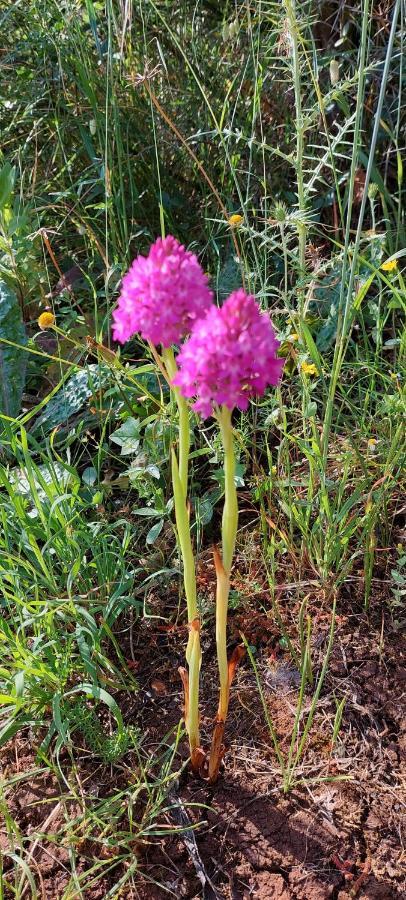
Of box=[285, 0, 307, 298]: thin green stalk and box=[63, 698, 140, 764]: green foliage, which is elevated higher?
box=[285, 0, 307, 298]: thin green stalk

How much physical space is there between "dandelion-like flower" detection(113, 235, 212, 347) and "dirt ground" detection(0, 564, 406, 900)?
85cm

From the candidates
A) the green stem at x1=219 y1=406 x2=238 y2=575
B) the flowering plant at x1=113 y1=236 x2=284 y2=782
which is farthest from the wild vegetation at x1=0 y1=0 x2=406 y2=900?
the flowering plant at x1=113 y1=236 x2=284 y2=782

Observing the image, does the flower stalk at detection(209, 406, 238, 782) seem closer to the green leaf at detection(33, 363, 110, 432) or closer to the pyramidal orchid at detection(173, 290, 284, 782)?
the pyramidal orchid at detection(173, 290, 284, 782)

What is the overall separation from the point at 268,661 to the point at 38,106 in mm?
1943

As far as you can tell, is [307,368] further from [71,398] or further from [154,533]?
[71,398]

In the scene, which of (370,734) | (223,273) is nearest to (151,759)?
(370,734)

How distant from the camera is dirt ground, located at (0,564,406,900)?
1.33m

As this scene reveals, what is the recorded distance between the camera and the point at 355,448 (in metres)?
1.68

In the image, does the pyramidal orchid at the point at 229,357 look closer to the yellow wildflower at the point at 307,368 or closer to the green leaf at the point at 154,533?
the yellow wildflower at the point at 307,368

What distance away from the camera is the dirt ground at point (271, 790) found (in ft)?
4.35

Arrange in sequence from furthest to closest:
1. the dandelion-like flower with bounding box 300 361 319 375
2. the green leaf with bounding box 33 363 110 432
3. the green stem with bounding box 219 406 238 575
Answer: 1. the green leaf with bounding box 33 363 110 432
2. the dandelion-like flower with bounding box 300 361 319 375
3. the green stem with bounding box 219 406 238 575

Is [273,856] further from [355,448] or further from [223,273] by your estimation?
[223,273]

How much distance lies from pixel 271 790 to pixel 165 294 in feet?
3.12

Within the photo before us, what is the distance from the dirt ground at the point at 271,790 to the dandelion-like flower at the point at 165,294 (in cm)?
85
